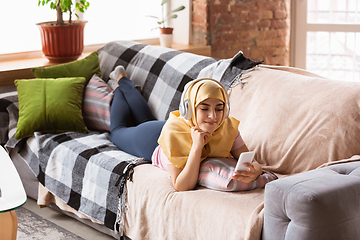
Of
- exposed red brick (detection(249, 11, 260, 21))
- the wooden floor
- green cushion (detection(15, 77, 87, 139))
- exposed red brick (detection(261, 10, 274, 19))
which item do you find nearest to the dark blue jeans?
green cushion (detection(15, 77, 87, 139))

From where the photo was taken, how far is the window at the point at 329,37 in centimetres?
372

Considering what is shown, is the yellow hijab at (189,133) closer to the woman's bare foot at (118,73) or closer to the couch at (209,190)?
the couch at (209,190)

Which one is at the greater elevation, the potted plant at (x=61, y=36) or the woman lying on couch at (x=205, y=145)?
the potted plant at (x=61, y=36)

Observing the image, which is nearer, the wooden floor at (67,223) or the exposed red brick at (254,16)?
the wooden floor at (67,223)

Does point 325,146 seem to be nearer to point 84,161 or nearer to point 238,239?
point 238,239

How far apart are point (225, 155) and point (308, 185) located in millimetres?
531

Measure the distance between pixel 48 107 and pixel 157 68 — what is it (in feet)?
2.36

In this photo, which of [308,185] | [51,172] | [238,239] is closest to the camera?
[308,185]

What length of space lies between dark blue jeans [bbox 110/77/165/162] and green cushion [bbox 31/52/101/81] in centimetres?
29

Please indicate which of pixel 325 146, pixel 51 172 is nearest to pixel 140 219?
pixel 51 172

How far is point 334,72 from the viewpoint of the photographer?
3.91 meters

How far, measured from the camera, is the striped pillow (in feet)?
8.67

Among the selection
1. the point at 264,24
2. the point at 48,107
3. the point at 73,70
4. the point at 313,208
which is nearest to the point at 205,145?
the point at 313,208

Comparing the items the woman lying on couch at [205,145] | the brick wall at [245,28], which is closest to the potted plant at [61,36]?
the brick wall at [245,28]
